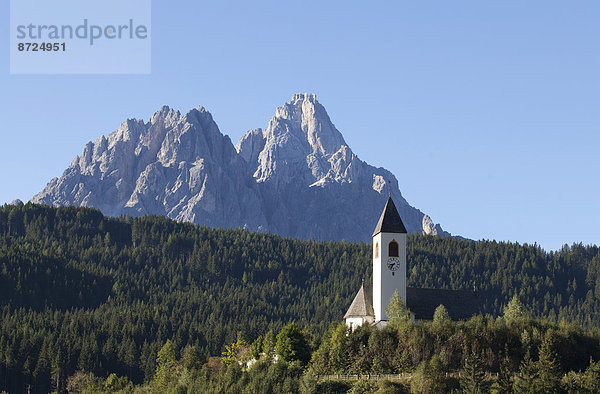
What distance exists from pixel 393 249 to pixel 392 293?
6.43 meters

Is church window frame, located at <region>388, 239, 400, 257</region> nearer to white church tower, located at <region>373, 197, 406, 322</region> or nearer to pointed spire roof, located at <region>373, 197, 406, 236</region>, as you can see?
white church tower, located at <region>373, 197, 406, 322</region>

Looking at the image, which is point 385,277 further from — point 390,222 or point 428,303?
point 390,222

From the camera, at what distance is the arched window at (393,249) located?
128000 millimetres

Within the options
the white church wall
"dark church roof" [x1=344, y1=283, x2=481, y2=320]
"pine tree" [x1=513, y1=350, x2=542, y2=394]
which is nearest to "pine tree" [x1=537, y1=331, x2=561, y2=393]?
"pine tree" [x1=513, y1=350, x2=542, y2=394]

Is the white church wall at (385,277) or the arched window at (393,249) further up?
the arched window at (393,249)

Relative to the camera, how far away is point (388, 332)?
117 metres

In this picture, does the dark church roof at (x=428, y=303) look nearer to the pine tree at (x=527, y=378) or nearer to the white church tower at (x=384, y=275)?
the white church tower at (x=384, y=275)

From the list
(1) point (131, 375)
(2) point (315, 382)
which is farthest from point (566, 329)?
(1) point (131, 375)

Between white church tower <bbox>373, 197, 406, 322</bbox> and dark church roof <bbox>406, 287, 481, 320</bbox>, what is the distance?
2767 millimetres

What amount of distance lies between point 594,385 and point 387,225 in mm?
37357

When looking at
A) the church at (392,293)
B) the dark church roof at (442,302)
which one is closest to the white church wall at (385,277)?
the church at (392,293)

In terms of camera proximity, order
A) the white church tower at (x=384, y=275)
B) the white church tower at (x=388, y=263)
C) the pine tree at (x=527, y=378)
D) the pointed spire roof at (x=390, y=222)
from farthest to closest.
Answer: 1. the pointed spire roof at (x=390, y=222)
2. the white church tower at (x=384, y=275)
3. the white church tower at (x=388, y=263)
4. the pine tree at (x=527, y=378)

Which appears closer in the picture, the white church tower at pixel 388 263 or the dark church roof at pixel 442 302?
the white church tower at pixel 388 263

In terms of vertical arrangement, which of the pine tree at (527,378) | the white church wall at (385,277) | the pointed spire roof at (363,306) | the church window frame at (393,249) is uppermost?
the church window frame at (393,249)
